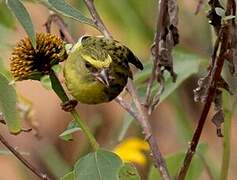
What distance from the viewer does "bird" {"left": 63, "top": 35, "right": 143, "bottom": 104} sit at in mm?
1384

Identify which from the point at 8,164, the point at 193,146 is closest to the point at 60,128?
the point at 8,164

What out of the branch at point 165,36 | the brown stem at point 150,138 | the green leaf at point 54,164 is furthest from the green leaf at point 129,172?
the green leaf at point 54,164

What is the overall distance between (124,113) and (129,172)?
4.41 ft

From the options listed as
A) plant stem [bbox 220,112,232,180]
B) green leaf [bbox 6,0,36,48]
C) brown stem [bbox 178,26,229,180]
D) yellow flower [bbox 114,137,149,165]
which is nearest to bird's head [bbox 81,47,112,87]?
green leaf [bbox 6,0,36,48]

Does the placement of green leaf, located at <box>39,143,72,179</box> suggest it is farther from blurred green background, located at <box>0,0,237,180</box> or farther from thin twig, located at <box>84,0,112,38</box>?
thin twig, located at <box>84,0,112,38</box>

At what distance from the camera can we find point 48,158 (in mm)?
3041

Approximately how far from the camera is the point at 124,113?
9.65ft

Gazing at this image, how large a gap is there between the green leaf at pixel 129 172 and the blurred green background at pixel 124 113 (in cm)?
37

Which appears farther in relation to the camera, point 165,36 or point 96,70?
point 165,36

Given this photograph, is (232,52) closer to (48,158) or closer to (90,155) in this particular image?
(90,155)

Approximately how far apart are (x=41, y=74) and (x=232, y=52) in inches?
13.5

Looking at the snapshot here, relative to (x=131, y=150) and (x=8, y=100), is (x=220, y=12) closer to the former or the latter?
(x=8, y=100)

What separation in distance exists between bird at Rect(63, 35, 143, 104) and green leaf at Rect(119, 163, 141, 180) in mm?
211

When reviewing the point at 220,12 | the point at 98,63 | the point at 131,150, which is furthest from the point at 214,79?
the point at 131,150
